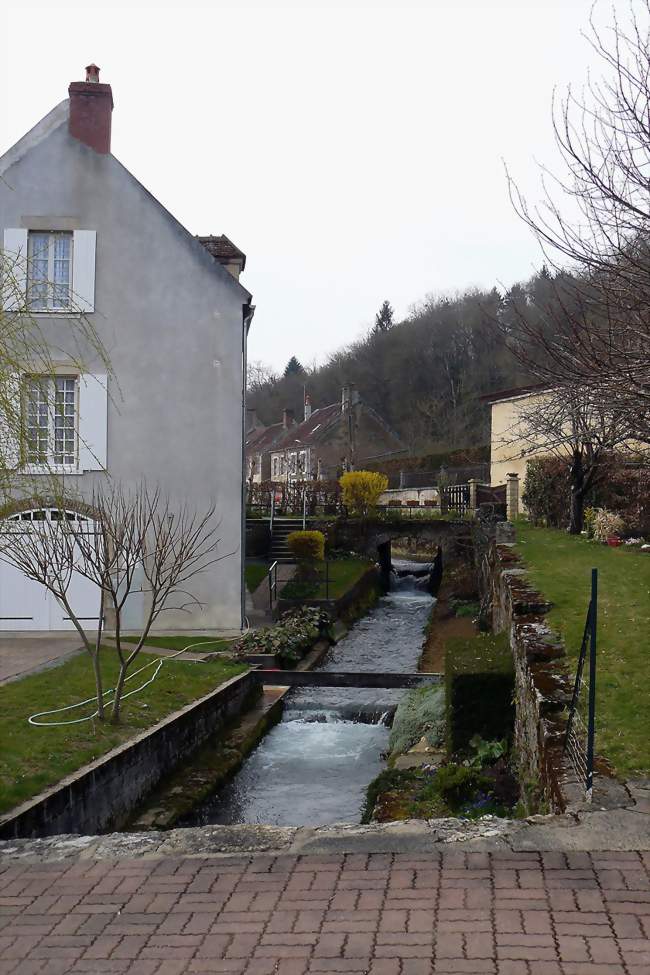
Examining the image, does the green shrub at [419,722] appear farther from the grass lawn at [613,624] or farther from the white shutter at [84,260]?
the white shutter at [84,260]

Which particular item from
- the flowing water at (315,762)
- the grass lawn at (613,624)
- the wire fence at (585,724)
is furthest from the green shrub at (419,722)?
the wire fence at (585,724)

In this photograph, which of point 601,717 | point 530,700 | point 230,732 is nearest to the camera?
point 601,717

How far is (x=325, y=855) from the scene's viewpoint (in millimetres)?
4531

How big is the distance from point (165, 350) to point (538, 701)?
1147 centimetres

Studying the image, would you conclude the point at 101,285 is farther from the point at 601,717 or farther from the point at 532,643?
the point at 601,717

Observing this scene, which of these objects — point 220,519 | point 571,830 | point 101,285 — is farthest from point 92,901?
point 101,285

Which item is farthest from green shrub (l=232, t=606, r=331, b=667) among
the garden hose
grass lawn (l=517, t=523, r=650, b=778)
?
grass lawn (l=517, t=523, r=650, b=778)

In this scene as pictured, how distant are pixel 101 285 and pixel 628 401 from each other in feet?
40.6

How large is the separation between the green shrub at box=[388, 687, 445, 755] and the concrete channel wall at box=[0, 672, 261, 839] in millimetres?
2472

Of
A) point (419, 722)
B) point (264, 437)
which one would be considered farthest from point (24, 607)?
point (264, 437)

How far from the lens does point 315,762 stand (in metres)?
10.9

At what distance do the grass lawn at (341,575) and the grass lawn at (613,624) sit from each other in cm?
525

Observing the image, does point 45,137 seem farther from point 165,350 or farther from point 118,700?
point 118,700

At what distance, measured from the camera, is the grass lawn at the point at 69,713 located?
708cm
